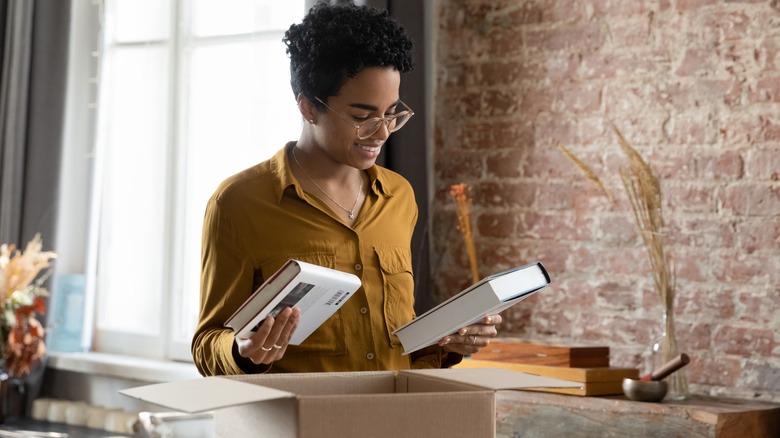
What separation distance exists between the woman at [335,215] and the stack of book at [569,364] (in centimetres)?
88

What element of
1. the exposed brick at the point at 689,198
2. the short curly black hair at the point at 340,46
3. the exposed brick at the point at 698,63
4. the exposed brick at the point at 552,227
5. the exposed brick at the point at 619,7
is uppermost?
the exposed brick at the point at 619,7

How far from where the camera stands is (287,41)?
6.04ft

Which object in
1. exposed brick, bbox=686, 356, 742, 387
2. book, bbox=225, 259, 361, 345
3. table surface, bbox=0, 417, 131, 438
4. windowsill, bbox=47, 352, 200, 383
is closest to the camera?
book, bbox=225, 259, 361, 345

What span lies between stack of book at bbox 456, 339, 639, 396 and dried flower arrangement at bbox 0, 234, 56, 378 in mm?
1959

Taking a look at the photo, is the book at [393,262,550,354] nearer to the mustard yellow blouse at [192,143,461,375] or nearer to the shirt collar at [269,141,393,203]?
the mustard yellow blouse at [192,143,461,375]

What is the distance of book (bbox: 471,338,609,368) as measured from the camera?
8.54ft

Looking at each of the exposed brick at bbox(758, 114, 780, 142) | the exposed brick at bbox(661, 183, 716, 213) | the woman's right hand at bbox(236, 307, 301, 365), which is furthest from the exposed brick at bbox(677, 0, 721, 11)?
the woman's right hand at bbox(236, 307, 301, 365)

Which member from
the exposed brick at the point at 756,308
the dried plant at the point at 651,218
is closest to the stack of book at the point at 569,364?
the dried plant at the point at 651,218

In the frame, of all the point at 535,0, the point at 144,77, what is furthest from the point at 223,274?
the point at 144,77

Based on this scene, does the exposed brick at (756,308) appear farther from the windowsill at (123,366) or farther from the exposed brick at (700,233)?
the windowsill at (123,366)

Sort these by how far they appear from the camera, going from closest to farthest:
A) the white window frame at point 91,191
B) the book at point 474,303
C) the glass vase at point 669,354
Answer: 1. the book at point 474,303
2. the glass vase at point 669,354
3. the white window frame at point 91,191

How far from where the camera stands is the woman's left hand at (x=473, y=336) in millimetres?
1642

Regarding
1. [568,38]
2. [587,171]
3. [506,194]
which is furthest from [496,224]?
[568,38]

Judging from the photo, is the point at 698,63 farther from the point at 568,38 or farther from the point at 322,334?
the point at 322,334
